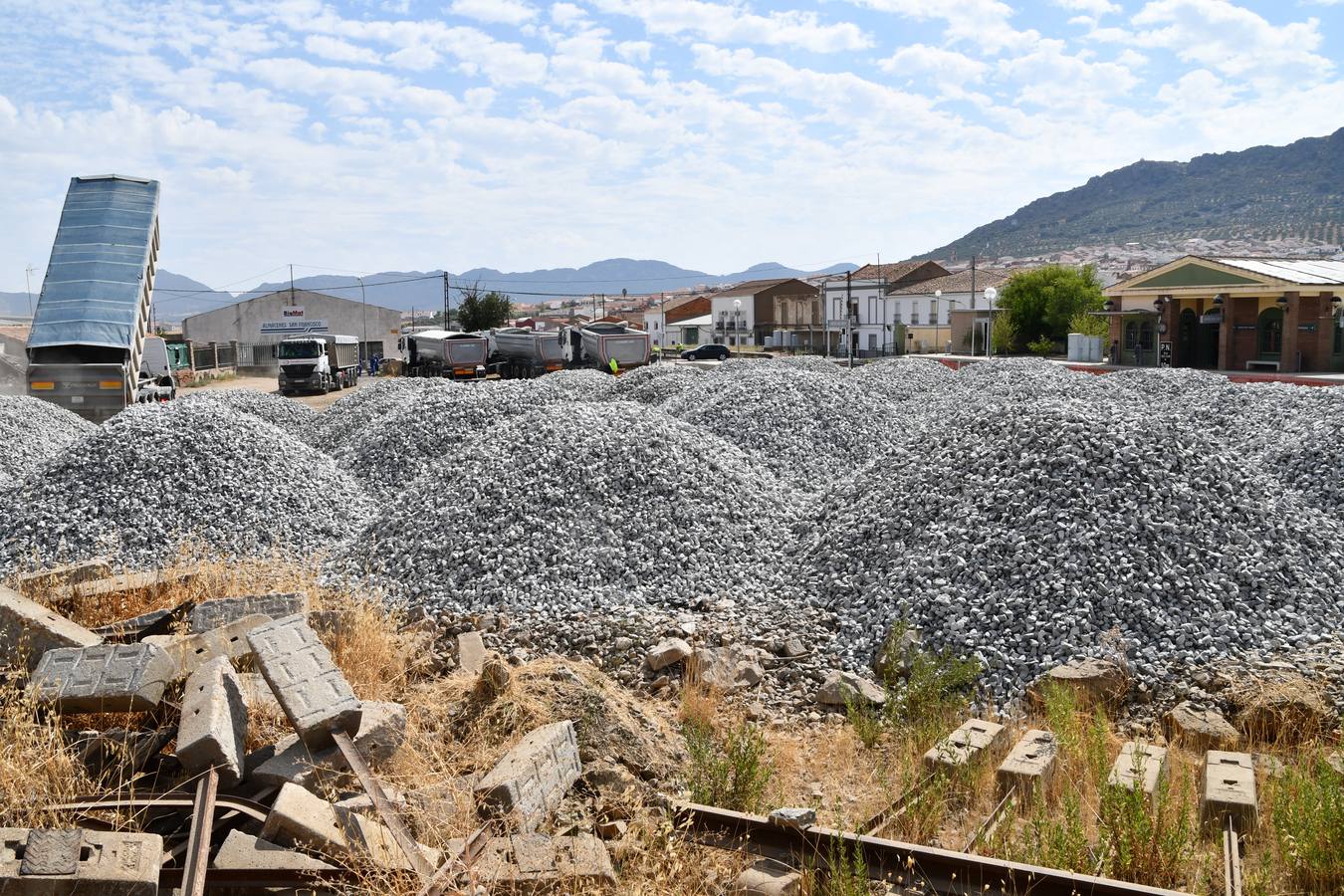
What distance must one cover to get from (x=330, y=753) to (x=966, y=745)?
3378 mm

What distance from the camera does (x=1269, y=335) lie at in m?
34.1

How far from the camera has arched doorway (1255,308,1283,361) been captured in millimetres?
33656

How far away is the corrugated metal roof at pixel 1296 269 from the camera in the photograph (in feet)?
105

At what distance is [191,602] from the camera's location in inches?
278

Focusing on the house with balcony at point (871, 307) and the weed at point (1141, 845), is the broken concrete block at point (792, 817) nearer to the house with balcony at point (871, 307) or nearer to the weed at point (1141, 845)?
the weed at point (1141, 845)

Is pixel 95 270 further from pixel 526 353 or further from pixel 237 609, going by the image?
pixel 526 353

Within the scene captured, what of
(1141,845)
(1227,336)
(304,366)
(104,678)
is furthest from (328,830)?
(1227,336)

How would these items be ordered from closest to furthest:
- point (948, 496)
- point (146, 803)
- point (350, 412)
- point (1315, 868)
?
point (1315, 868)
point (146, 803)
point (948, 496)
point (350, 412)

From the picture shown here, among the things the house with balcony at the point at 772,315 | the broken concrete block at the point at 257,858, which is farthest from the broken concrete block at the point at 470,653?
→ the house with balcony at the point at 772,315

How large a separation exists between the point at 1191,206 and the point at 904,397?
14783 cm

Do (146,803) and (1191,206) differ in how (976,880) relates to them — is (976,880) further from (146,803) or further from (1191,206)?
(1191,206)

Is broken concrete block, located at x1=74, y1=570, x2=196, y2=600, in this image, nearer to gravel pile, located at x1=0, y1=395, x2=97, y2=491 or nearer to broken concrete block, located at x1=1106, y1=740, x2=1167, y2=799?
gravel pile, located at x1=0, y1=395, x2=97, y2=491

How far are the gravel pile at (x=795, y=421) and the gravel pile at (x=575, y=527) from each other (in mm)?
2226

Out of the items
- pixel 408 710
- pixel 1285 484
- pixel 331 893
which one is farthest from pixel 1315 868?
pixel 1285 484
